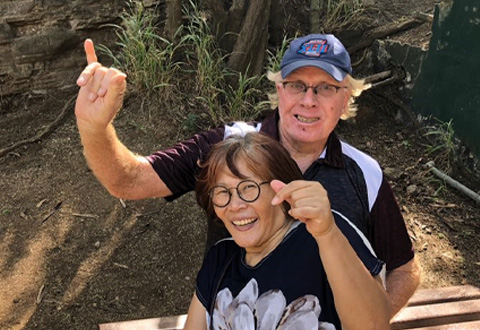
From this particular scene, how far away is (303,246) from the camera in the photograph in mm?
1651

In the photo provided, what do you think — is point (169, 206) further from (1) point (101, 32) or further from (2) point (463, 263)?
(2) point (463, 263)

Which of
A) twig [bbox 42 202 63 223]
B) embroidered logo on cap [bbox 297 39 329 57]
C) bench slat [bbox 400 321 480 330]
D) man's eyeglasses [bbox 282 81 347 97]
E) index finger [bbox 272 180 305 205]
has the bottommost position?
twig [bbox 42 202 63 223]

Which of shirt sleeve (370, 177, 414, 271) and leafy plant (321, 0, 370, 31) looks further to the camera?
leafy plant (321, 0, 370, 31)

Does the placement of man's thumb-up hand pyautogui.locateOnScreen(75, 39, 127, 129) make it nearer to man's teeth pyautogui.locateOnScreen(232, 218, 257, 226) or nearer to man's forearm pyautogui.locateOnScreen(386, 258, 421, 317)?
man's teeth pyautogui.locateOnScreen(232, 218, 257, 226)

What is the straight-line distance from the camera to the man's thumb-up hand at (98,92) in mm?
1691

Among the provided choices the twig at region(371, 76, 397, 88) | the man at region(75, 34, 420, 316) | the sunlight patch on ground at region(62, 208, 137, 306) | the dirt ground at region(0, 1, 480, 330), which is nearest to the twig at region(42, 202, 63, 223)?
the dirt ground at region(0, 1, 480, 330)

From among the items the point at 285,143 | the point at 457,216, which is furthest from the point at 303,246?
the point at 457,216

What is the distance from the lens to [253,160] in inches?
66.5

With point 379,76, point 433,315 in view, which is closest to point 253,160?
point 433,315

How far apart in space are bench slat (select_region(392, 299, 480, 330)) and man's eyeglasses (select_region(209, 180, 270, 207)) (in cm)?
121

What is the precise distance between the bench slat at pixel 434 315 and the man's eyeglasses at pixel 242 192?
1214 mm

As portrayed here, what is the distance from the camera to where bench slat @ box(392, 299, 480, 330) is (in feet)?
8.15

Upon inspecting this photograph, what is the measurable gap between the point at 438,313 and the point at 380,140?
281cm

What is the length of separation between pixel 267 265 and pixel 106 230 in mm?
A: 2492
